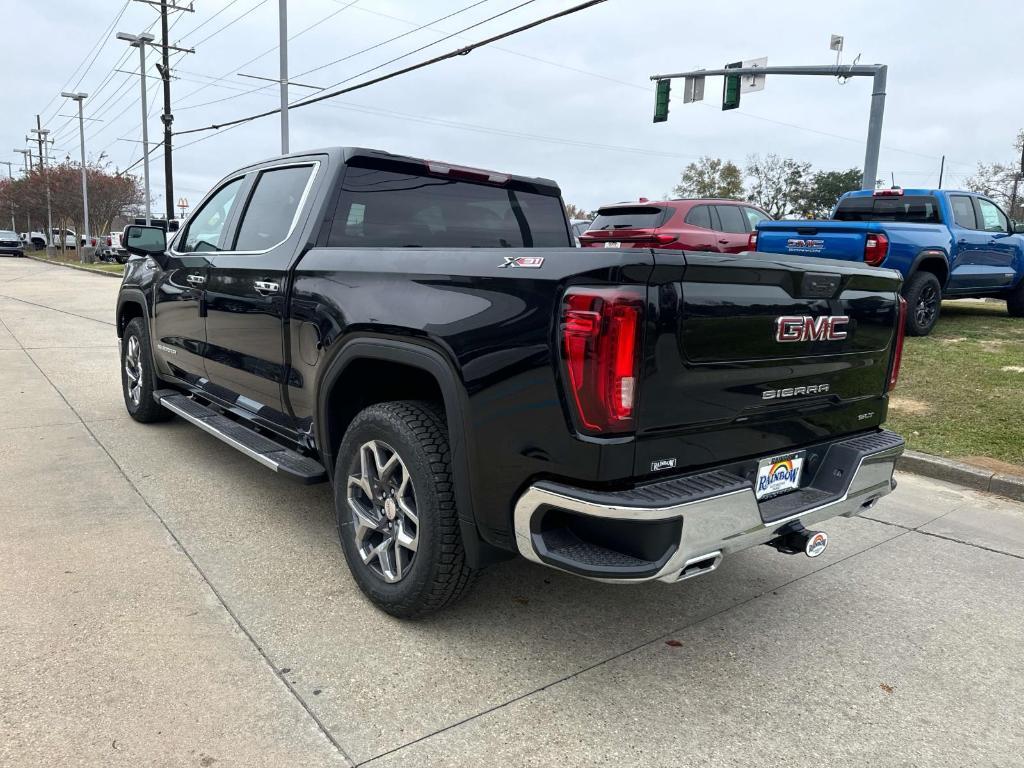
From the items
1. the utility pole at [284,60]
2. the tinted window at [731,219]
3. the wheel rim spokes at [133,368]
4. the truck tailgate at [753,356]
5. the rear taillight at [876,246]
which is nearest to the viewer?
the truck tailgate at [753,356]

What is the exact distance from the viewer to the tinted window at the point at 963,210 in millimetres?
10453

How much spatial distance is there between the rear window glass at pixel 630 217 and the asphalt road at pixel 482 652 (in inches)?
307

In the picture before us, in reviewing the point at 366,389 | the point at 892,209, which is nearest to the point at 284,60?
the point at 892,209

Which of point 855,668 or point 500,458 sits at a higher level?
point 500,458

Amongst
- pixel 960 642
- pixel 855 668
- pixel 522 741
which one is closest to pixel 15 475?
pixel 522 741

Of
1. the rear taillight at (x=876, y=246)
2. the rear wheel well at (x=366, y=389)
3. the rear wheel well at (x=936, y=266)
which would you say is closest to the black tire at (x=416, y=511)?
the rear wheel well at (x=366, y=389)

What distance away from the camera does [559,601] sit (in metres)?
3.34

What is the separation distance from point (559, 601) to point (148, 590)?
1764mm

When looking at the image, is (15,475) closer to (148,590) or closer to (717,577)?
(148,590)

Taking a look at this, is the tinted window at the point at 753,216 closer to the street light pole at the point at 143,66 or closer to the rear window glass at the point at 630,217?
the rear window glass at the point at 630,217

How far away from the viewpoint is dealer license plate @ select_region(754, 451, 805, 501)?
2.79m

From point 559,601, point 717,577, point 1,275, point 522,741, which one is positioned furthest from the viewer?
point 1,275

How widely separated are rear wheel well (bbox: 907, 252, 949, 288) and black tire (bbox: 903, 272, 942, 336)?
0.11m

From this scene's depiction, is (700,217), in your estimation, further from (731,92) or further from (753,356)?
(753,356)
